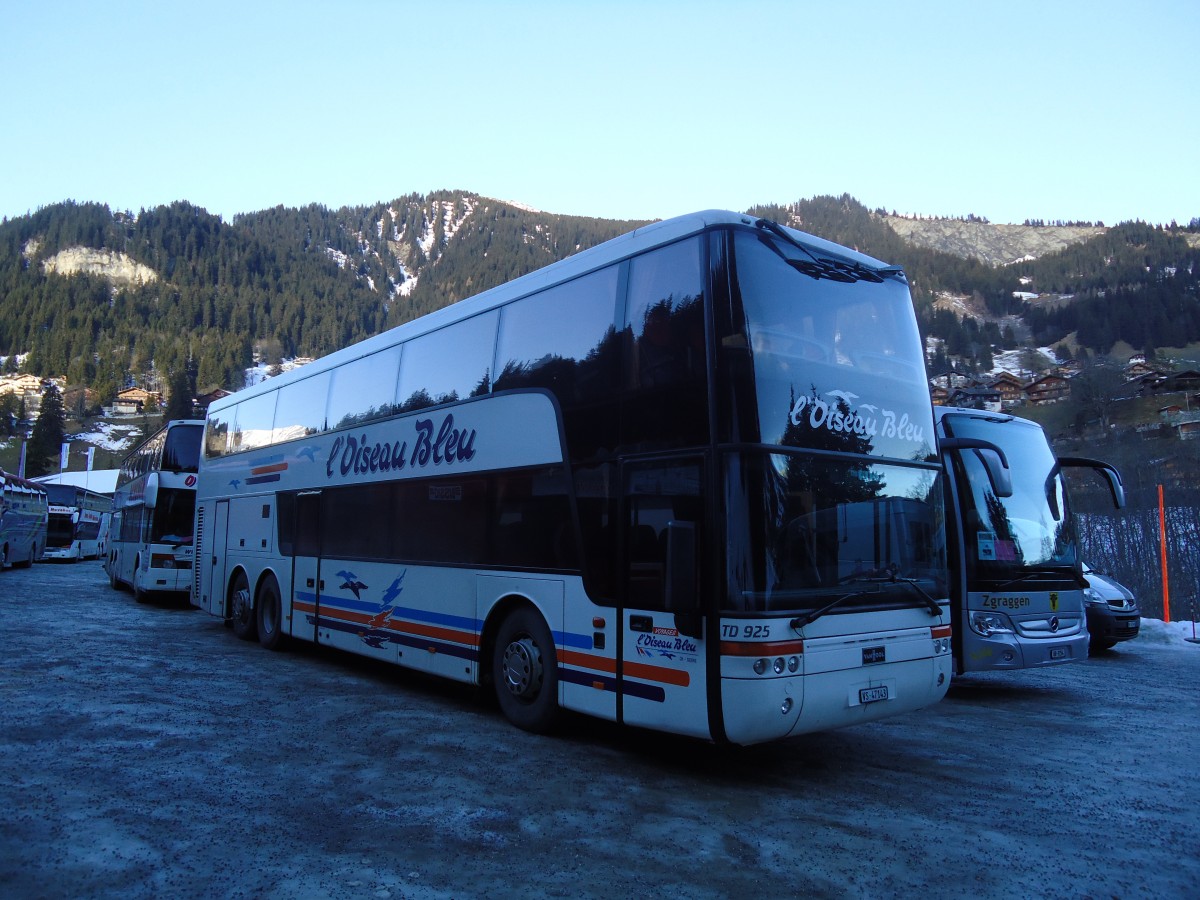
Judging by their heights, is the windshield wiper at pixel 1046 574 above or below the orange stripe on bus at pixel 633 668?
above

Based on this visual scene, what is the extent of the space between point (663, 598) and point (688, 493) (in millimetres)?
751

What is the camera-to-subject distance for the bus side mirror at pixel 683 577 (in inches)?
220

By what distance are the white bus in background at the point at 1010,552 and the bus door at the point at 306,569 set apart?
779 centimetres

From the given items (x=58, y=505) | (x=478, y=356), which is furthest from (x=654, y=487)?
(x=58, y=505)

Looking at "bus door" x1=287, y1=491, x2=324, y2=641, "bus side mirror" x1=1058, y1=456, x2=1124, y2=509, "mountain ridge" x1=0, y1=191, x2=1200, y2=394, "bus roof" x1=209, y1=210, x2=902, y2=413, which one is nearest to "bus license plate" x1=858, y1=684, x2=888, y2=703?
"bus roof" x1=209, y1=210, x2=902, y2=413

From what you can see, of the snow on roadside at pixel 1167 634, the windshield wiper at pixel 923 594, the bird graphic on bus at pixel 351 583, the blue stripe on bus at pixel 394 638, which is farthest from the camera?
the snow on roadside at pixel 1167 634

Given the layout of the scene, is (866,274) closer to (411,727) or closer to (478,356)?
(478,356)

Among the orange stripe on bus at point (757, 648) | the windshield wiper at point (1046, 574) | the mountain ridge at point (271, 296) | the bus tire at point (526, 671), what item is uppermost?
the mountain ridge at point (271, 296)

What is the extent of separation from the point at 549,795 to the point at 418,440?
15.5 ft

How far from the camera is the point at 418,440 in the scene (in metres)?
9.49

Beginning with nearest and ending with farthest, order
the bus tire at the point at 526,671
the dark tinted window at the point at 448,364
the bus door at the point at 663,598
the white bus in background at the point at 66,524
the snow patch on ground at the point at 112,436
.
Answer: the bus door at the point at 663,598
the bus tire at the point at 526,671
the dark tinted window at the point at 448,364
the white bus in background at the point at 66,524
the snow patch on ground at the point at 112,436

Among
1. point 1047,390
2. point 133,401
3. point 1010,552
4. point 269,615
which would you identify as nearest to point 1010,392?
point 1047,390

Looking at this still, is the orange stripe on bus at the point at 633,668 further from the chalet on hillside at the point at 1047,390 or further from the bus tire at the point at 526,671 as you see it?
the chalet on hillside at the point at 1047,390

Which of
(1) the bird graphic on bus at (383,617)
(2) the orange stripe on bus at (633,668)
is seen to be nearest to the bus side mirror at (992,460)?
(2) the orange stripe on bus at (633,668)
